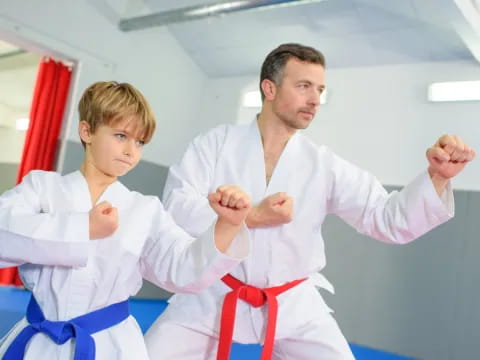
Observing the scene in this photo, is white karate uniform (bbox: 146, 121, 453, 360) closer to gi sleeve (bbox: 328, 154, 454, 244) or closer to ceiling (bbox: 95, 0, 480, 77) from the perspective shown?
gi sleeve (bbox: 328, 154, 454, 244)

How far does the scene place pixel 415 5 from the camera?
436 cm

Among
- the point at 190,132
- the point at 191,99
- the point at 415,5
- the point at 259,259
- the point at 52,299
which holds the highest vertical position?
the point at 415,5

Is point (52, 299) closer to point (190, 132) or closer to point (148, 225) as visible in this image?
point (148, 225)

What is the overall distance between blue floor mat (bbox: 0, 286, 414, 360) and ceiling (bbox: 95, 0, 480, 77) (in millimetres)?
2867

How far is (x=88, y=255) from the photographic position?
119 centimetres

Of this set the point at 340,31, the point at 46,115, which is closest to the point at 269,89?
the point at 340,31

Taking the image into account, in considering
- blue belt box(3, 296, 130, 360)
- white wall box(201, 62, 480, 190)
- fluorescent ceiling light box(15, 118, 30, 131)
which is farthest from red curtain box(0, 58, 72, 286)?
blue belt box(3, 296, 130, 360)

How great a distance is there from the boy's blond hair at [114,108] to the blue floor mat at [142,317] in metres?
2.07

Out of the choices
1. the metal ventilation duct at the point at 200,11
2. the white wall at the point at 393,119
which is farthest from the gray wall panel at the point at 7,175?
the white wall at the point at 393,119

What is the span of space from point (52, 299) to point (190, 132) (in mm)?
5476

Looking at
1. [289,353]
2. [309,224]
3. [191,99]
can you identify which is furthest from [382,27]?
[289,353]

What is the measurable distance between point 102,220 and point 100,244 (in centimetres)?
21

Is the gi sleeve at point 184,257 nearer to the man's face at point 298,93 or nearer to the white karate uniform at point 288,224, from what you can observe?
the white karate uniform at point 288,224

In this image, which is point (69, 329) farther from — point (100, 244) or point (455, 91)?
point (455, 91)
